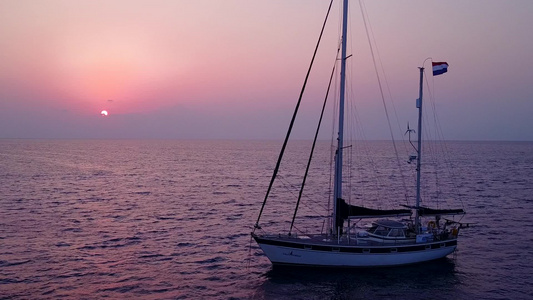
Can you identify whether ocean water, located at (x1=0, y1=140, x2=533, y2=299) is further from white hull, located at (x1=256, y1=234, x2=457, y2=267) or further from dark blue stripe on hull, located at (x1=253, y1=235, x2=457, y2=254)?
dark blue stripe on hull, located at (x1=253, y1=235, x2=457, y2=254)

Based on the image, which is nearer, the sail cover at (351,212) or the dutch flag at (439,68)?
the sail cover at (351,212)

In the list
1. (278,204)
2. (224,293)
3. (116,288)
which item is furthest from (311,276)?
(278,204)

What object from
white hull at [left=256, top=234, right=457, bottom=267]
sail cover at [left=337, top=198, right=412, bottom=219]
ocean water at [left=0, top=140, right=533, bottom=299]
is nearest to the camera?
ocean water at [left=0, top=140, right=533, bottom=299]

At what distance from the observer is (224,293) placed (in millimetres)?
28031

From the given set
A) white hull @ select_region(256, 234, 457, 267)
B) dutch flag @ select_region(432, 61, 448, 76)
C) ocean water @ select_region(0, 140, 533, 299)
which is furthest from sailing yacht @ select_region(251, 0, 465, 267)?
dutch flag @ select_region(432, 61, 448, 76)

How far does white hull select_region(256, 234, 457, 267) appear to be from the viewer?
3092 cm

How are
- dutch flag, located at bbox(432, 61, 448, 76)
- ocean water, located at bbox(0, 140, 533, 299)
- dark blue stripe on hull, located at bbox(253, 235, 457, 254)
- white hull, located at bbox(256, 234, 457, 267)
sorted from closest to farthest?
ocean water, located at bbox(0, 140, 533, 299) < dark blue stripe on hull, located at bbox(253, 235, 457, 254) < white hull, located at bbox(256, 234, 457, 267) < dutch flag, located at bbox(432, 61, 448, 76)

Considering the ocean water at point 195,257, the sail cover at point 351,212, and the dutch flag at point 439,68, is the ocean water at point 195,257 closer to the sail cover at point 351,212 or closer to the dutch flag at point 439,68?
the sail cover at point 351,212

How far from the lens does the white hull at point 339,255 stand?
3092 cm

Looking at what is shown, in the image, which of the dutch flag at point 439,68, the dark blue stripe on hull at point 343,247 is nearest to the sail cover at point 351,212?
the dark blue stripe on hull at point 343,247

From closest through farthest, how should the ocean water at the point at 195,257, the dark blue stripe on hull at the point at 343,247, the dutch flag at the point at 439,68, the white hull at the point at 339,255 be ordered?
the ocean water at the point at 195,257, the dark blue stripe on hull at the point at 343,247, the white hull at the point at 339,255, the dutch flag at the point at 439,68

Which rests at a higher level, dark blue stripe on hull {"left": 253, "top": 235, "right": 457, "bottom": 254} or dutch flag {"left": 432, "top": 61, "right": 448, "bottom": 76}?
dutch flag {"left": 432, "top": 61, "right": 448, "bottom": 76}

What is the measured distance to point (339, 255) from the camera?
31.1m

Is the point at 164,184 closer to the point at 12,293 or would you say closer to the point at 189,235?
the point at 189,235
